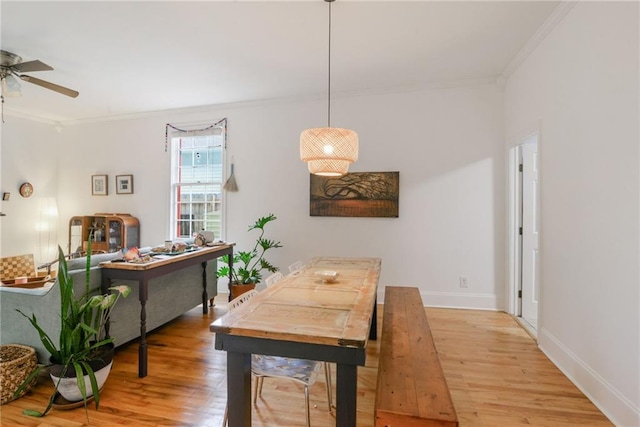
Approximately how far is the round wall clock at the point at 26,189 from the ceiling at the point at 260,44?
5.42 ft

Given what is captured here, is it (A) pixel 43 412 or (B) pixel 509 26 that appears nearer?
(A) pixel 43 412

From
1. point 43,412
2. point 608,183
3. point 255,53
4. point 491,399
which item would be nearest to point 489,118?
point 608,183

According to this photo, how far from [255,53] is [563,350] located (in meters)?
3.75

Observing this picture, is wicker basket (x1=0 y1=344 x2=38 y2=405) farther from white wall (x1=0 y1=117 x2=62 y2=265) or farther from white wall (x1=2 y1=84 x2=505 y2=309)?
white wall (x1=0 y1=117 x2=62 y2=265)

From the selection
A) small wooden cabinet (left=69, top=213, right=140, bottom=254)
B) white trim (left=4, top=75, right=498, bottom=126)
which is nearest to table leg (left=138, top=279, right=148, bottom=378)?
small wooden cabinet (left=69, top=213, right=140, bottom=254)

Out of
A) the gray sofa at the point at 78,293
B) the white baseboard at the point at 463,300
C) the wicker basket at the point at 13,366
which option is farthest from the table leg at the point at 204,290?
the white baseboard at the point at 463,300

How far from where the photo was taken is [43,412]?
190 cm

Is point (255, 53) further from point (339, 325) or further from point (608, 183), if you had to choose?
point (608, 183)

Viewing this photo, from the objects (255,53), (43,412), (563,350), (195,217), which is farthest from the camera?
(195,217)

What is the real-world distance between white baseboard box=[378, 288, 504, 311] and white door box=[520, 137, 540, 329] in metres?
0.31

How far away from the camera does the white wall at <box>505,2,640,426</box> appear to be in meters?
1.74

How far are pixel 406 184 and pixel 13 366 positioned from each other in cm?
393

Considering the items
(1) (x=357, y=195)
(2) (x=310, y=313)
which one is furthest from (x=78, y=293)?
(1) (x=357, y=195)

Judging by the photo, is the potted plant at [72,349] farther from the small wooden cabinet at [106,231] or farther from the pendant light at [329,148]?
the small wooden cabinet at [106,231]
